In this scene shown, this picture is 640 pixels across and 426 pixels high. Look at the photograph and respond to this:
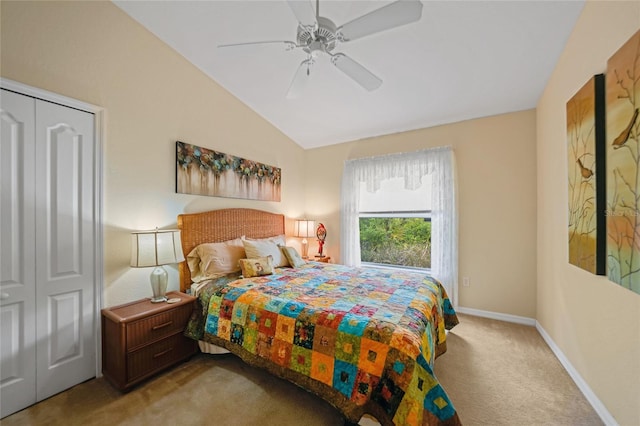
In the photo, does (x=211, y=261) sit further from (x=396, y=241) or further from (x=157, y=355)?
(x=396, y=241)

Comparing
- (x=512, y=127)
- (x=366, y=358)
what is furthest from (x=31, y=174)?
(x=512, y=127)

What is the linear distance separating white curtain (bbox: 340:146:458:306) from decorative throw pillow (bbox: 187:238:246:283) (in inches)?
80.9

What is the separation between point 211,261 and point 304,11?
7.37 ft

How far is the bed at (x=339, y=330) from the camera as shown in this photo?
4.39 feet

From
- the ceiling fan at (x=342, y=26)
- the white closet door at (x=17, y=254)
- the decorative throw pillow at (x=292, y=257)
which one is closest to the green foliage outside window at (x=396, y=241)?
the decorative throw pillow at (x=292, y=257)

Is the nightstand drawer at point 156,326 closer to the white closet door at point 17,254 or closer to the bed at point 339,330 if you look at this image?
the bed at point 339,330

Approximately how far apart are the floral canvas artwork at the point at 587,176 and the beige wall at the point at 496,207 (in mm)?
1087

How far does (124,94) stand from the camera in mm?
2242

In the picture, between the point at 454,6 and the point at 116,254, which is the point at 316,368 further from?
the point at 454,6

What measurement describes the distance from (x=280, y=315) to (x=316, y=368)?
434 millimetres

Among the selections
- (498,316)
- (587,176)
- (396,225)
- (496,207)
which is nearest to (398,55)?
(587,176)

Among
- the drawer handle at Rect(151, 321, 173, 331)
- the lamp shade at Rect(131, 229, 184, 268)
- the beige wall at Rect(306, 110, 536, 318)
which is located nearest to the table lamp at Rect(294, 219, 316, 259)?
the beige wall at Rect(306, 110, 536, 318)

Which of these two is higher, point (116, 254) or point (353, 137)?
point (353, 137)

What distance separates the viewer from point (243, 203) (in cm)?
342
